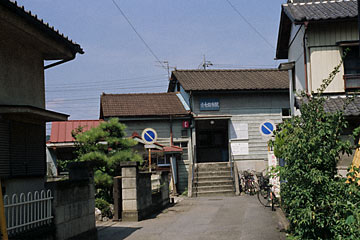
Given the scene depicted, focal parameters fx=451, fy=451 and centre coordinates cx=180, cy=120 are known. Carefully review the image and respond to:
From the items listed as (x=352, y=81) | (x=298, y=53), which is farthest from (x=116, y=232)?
(x=298, y=53)

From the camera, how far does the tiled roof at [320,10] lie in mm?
14828

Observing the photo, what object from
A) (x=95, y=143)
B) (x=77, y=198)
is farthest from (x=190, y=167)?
(x=77, y=198)

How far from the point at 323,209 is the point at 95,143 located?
32.5 ft

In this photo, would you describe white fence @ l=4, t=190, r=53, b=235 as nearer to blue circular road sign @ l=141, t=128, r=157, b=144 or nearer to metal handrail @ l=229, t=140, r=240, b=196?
blue circular road sign @ l=141, t=128, r=157, b=144

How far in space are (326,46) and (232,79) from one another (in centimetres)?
1213

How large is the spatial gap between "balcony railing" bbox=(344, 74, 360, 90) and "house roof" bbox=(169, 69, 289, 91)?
10515 mm

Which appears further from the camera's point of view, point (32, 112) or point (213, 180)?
point (213, 180)

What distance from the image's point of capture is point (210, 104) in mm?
25844

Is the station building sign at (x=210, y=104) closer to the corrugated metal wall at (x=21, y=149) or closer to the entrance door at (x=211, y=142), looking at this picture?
the entrance door at (x=211, y=142)

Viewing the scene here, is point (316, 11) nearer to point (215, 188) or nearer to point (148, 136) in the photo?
point (148, 136)

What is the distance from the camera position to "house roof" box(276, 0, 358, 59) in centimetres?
1478

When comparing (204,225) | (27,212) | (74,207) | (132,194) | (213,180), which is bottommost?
(204,225)

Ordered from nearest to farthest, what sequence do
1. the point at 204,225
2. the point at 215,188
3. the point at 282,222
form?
the point at 282,222, the point at 204,225, the point at 215,188

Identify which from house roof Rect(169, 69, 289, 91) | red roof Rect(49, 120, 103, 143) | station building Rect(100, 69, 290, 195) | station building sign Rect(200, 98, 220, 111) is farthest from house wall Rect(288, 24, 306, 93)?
red roof Rect(49, 120, 103, 143)
